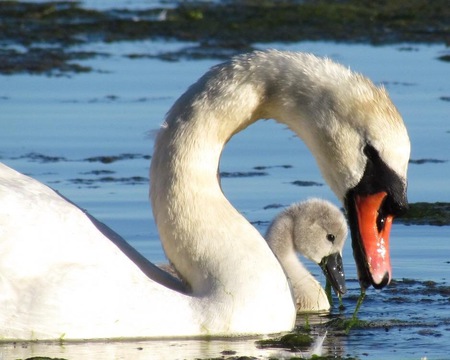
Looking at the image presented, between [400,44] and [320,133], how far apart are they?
11275 mm

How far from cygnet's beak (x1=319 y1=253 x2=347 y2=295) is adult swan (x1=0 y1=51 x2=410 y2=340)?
1.51 metres

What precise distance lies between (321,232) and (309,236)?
0.27 ft

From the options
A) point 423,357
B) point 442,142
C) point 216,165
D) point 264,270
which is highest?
point 442,142

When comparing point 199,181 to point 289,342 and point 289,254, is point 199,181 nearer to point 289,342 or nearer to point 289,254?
point 289,342

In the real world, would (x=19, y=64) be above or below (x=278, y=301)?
above

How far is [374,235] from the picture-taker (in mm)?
7531

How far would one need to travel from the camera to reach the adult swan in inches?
282

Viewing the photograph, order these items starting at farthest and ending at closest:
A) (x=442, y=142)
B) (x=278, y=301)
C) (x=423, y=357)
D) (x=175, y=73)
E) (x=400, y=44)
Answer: (x=400, y=44), (x=175, y=73), (x=442, y=142), (x=278, y=301), (x=423, y=357)

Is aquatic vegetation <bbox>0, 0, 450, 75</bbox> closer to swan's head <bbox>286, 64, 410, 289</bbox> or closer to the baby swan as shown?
the baby swan

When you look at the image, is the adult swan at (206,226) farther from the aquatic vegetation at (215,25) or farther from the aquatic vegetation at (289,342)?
the aquatic vegetation at (215,25)

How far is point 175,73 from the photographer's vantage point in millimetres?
16203

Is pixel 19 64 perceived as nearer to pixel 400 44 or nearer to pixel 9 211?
pixel 400 44

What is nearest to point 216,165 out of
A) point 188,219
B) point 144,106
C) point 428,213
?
point 188,219

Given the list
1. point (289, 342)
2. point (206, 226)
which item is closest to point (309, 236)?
point (206, 226)
